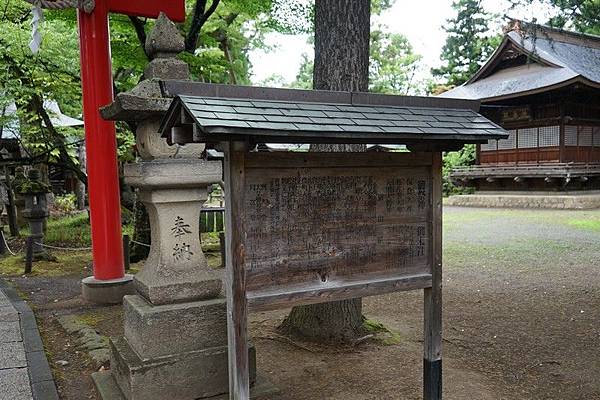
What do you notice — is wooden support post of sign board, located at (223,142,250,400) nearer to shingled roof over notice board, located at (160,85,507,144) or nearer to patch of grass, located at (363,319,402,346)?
shingled roof over notice board, located at (160,85,507,144)

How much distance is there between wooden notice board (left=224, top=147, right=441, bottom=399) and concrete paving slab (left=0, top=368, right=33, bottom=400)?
6.33 feet

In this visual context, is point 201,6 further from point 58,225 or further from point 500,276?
point 58,225

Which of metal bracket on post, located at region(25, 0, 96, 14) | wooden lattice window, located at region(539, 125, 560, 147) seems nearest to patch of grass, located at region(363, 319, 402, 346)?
metal bracket on post, located at region(25, 0, 96, 14)

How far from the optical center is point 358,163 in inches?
126

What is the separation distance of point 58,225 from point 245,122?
14.9 meters

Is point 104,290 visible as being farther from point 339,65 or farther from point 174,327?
point 339,65

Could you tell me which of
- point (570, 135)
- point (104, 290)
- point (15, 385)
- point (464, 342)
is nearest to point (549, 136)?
point (570, 135)

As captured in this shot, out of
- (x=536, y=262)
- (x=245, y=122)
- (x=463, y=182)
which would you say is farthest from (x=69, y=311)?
(x=463, y=182)

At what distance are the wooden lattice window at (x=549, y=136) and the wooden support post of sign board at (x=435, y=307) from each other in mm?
20063

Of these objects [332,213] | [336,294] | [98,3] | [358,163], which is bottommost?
[336,294]

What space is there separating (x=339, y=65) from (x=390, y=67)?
27.6 meters

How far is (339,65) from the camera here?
199 inches

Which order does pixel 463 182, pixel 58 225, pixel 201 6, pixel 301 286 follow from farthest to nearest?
pixel 463 182, pixel 58 225, pixel 201 6, pixel 301 286

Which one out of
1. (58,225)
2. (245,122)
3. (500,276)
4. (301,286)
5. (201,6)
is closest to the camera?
(245,122)
